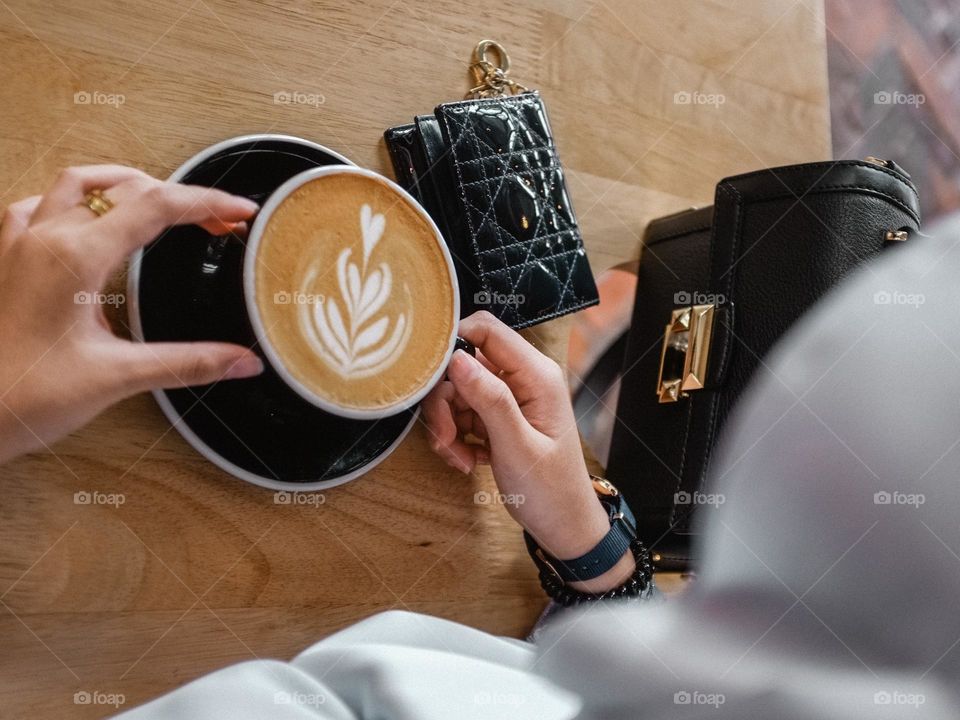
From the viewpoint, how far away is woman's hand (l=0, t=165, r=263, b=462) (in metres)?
0.51

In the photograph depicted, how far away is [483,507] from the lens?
0.79 m

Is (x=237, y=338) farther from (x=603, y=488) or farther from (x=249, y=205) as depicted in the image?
(x=603, y=488)

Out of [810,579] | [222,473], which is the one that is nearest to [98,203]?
[222,473]

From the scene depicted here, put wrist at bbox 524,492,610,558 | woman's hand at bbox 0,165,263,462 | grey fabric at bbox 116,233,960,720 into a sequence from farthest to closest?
wrist at bbox 524,492,610,558
grey fabric at bbox 116,233,960,720
woman's hand at bbox 0,165,263,462

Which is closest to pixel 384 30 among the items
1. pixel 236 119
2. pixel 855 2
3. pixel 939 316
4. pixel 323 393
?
pixel 236 119

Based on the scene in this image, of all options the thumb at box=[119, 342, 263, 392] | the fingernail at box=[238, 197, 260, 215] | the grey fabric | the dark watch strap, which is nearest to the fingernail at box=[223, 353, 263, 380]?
the thumb at box=[119, 342, 263, 392]

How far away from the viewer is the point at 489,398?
2.25 ft

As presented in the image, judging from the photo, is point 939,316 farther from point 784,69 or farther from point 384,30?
point 384,30

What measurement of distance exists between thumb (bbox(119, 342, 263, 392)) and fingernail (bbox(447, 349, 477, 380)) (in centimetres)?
17

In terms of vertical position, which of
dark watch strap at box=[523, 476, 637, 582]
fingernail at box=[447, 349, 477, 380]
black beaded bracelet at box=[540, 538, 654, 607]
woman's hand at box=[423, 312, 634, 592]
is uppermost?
fingernail at box=[447, 349, 477, 380]

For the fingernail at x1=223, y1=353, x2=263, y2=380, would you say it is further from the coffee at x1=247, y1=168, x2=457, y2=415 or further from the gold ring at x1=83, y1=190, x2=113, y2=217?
the gold ring at x1=83, y1=190, x2=113, y2=217

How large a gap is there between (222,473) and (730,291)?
51 cm

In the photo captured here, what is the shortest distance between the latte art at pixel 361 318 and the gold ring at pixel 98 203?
14 cm

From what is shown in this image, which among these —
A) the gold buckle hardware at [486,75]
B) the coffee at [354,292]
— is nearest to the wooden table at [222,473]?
the gold buckle hardware at [486,75]
